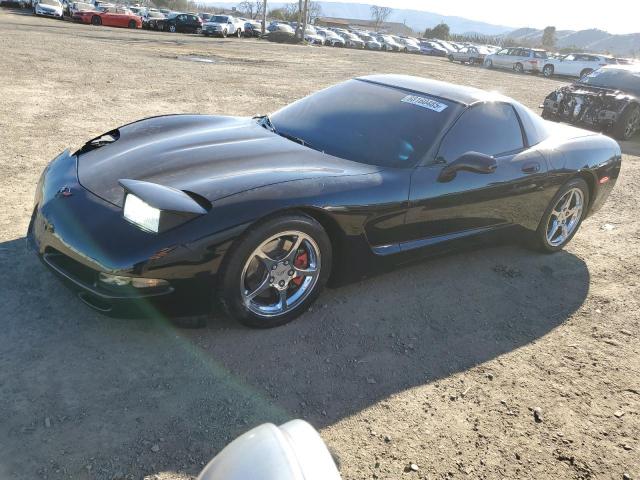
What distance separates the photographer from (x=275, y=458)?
115 centimetres

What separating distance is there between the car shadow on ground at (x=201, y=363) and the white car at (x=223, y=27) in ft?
97.9

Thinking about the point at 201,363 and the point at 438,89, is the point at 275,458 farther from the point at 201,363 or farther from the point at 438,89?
the point at 438,89

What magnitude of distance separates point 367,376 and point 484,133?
2064 millimetres

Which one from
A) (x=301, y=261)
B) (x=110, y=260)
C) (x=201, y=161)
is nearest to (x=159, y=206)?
(x=110, y=260)

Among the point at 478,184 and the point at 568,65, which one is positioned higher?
the point at 568,65

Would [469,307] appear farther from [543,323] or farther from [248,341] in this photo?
[248,341]

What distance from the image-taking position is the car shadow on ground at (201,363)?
7.04ft

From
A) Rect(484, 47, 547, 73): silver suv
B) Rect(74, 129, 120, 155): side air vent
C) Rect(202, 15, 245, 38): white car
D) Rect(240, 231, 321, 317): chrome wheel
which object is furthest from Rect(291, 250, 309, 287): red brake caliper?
Rect(484, 47, 547, 73): silver suv

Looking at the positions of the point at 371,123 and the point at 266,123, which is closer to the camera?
the point at 371,123

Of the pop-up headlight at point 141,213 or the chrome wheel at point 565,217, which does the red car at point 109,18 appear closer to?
the chrome wheel at point 565,217

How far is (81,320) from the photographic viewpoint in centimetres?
282

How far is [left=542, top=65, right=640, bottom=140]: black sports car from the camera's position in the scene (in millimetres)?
10250

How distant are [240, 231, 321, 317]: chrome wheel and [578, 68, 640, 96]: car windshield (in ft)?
34.5

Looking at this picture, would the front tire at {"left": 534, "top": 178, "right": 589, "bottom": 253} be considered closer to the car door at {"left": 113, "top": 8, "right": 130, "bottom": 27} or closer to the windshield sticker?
the windshield sticker
